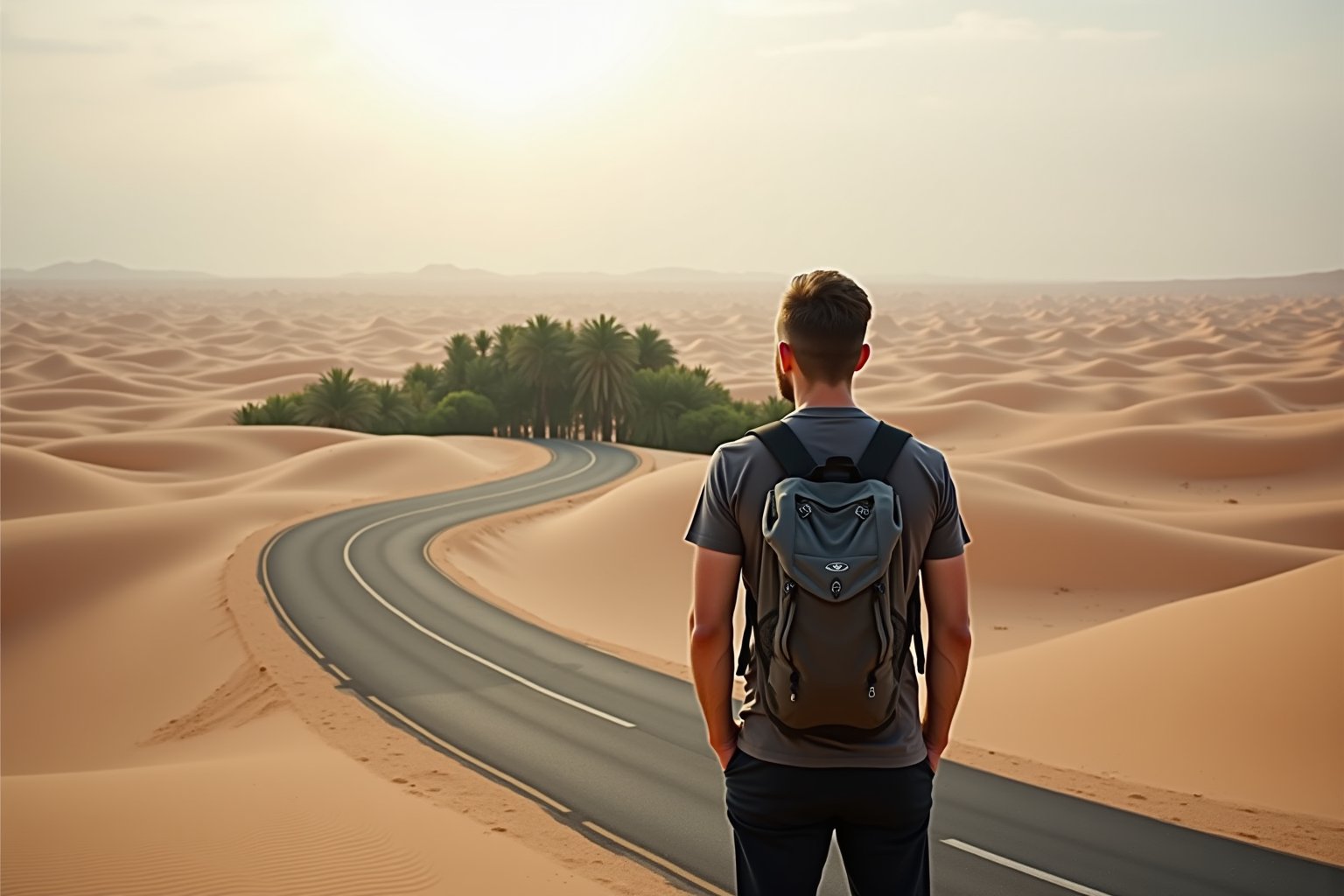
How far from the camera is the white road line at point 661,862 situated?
11883 mm

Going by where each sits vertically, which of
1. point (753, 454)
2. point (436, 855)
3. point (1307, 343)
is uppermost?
point (753, 454)

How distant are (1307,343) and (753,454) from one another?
716ft

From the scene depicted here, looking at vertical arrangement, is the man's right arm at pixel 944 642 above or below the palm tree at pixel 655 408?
above

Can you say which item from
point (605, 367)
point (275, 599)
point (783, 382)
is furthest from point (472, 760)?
point (605, 367)

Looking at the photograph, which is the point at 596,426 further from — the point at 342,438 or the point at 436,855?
the point at 436,855

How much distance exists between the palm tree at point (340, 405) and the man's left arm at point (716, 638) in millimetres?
77966

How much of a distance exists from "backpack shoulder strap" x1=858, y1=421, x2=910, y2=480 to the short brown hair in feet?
0.93

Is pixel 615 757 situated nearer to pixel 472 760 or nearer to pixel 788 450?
pixel 472 760

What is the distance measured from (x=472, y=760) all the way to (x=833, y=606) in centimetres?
1354

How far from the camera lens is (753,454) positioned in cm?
433

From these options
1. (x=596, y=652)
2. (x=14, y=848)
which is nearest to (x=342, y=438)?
(x=596, y=652)

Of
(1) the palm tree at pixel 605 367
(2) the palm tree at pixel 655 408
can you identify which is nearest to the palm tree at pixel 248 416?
(1) the palm tree at pixel 605 367

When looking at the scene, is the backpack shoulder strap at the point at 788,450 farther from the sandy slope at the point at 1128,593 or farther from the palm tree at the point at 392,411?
the palm tree at the point at 392,411

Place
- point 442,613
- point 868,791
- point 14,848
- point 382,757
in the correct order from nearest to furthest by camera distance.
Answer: point 868,791, point 14,848, point 382,757, point 442,613
